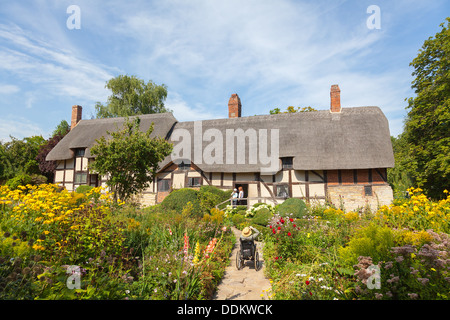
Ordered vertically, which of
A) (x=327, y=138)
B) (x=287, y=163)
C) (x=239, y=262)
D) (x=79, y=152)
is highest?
(x=327, y=138)

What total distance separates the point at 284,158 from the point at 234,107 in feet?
22.4

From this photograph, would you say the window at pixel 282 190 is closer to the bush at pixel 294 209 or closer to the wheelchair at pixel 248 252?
the bush at pixel 294 209

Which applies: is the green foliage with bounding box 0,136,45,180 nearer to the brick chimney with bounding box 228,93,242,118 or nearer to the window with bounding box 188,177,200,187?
the window with bounding box 188,177,200,187

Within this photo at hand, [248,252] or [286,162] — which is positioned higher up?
[286,162]

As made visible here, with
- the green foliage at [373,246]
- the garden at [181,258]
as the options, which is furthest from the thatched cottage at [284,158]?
the green foliage at [373,246]

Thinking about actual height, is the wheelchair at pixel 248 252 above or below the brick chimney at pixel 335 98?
below

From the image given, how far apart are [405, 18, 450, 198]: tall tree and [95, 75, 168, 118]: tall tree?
22.6 m

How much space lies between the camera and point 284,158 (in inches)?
640

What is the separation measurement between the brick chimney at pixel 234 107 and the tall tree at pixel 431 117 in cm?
1145

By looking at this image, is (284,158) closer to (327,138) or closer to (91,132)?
(327,138)

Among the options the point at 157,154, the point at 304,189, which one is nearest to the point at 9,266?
the point at 157,154

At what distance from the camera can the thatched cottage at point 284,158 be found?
1491cm

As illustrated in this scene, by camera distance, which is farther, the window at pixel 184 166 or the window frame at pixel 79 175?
the window frame at pixel 79 175

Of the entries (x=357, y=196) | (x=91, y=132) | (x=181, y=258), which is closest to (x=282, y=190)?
(x=357, y=196)
